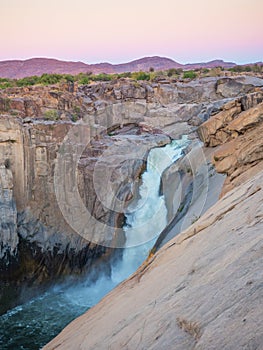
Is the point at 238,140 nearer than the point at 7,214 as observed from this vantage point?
Yes

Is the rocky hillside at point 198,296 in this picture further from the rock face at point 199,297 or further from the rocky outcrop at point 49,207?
the rocky outcrop at point 49,207

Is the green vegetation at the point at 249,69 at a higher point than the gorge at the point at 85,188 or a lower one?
higher

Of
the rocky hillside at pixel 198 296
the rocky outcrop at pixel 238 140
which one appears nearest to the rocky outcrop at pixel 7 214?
the rocky outcrop at pixel 238 140

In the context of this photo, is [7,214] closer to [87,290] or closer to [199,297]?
[87,290]

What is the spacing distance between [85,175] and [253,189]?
7.65m

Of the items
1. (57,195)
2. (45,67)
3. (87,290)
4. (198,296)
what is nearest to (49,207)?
(57,195)

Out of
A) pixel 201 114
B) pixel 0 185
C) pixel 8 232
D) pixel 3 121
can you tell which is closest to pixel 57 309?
pixel 8 232

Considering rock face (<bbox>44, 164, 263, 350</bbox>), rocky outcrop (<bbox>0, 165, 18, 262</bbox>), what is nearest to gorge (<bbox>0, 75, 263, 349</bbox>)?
rocky outcrop (<bbox>0, 165, 18, 262</bbox>)

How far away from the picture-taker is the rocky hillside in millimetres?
2268

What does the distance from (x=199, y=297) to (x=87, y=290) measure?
897 cm

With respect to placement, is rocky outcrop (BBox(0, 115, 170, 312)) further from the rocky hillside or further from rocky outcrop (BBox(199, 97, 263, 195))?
the rocky hillside

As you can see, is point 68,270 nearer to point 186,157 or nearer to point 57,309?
point 57,309

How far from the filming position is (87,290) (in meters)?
11.1

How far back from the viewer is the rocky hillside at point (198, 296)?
227cm
